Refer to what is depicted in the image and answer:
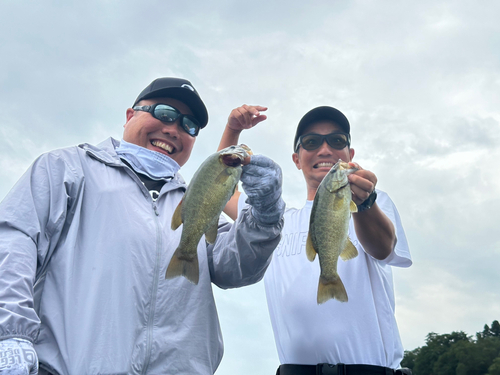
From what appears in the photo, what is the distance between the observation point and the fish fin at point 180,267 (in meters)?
3.59

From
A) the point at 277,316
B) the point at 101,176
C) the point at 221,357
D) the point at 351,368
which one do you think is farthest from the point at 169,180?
the point at 351,368

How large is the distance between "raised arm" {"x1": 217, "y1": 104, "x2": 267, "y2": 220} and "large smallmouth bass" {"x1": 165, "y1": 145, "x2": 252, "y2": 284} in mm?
1614

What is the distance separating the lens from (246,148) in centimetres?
378

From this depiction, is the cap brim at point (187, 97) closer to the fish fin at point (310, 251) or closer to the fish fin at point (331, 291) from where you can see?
the fish fin at point (310, 251)

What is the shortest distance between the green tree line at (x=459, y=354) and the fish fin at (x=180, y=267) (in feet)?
231

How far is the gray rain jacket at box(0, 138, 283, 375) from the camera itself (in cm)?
337

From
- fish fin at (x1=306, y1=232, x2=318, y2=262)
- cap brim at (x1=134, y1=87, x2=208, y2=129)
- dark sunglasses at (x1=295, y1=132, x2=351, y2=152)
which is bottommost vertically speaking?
fish fin at (x1=306, y1=232, x2=318, y2=262)

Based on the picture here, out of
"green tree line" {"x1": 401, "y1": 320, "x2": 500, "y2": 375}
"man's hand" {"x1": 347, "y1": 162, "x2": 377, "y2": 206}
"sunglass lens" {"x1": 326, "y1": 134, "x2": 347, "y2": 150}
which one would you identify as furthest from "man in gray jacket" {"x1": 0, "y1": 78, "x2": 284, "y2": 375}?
"green tree line" {"x1": 401, "y1": 320, "x2": 500, "y2": 375}

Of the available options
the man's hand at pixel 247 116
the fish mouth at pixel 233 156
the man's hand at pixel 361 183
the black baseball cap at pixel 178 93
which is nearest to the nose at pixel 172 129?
the black baseball cap at pixel 178 93

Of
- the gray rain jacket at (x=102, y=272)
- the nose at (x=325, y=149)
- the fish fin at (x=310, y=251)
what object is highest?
the nose at (x=325, y=149)

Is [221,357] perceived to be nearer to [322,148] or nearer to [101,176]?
[101,176]

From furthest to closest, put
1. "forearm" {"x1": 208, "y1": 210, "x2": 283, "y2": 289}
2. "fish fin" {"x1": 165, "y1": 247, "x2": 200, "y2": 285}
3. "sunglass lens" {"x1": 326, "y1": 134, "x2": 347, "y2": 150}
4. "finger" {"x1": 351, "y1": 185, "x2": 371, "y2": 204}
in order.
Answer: "sunglass lens" {"x1": 326, "y1": 134, "x2": 347, "y2": 150}
"finger" {"x1": 351, "y1": 185, "x2": 371, "y2": 204}
"forearm" {"x1": 208, "y1": 210, "x2": 283, "y2": 289}
"fish fin" {"x1": 165, "y1": 247, "x2": 200, "y2": 285}

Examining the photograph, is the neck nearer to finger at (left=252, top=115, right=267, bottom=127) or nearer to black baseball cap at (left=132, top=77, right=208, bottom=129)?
finger at (left=252, top=115, right=267, bottom=127)

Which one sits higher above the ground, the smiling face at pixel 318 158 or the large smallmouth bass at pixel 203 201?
the smiling face at pixel 318 158
